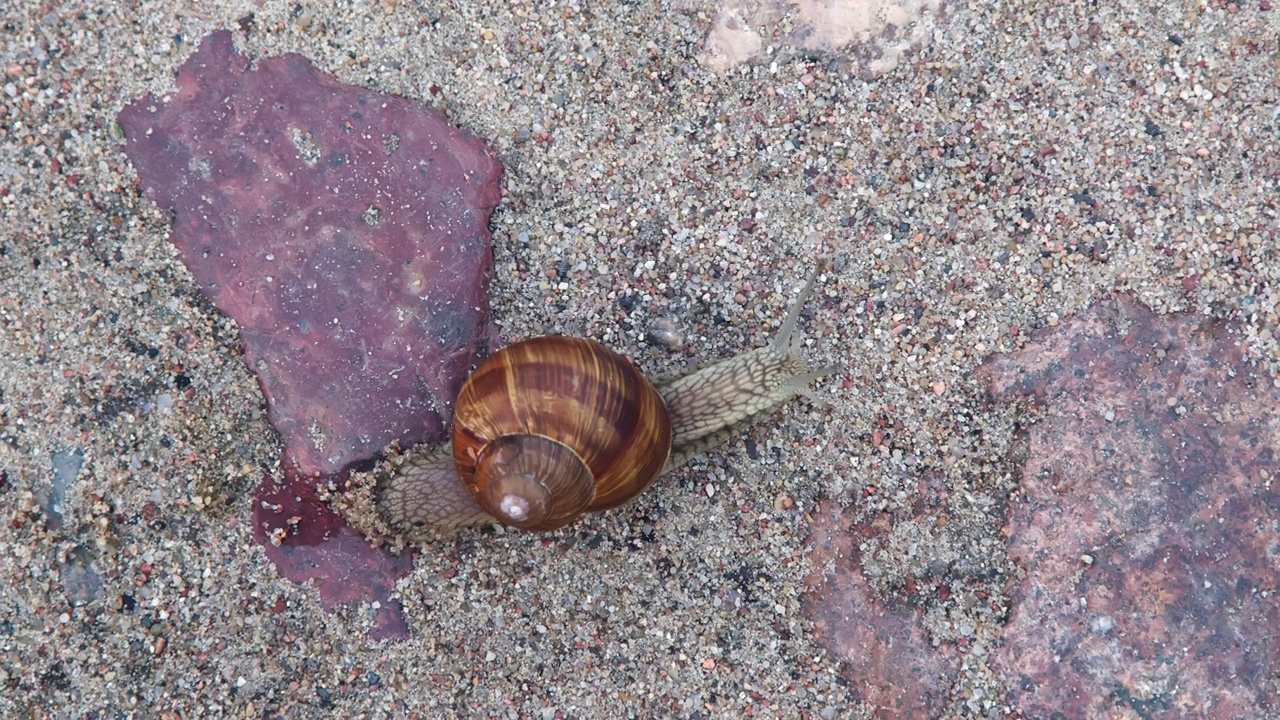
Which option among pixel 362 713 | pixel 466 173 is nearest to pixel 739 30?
pixel 466 173

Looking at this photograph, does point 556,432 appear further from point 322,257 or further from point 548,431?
point 322,257

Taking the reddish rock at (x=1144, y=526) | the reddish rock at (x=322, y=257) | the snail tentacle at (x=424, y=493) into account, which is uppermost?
the reddish rock at (x=1144, y=526)

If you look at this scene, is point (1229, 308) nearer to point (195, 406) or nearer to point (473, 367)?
point (473, 367)

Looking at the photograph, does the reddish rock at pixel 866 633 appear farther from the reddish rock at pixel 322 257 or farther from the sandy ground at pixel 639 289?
the reddish rock at pixel 322 257

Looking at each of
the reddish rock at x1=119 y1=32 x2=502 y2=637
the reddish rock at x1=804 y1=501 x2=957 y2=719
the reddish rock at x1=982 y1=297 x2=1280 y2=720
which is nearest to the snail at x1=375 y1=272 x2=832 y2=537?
the reddish rock at x1=119 y1=32 x2=502 y2=637

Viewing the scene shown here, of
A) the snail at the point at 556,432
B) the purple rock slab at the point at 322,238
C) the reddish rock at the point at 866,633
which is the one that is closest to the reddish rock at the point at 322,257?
the purple rock slab at the point at 322,238

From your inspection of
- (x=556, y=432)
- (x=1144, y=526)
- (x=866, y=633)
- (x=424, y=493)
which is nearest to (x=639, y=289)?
(x=556, y=432)

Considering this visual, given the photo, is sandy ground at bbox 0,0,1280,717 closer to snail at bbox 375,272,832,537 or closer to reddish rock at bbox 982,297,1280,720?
reddish rock at bbox 982,297,1280,720
